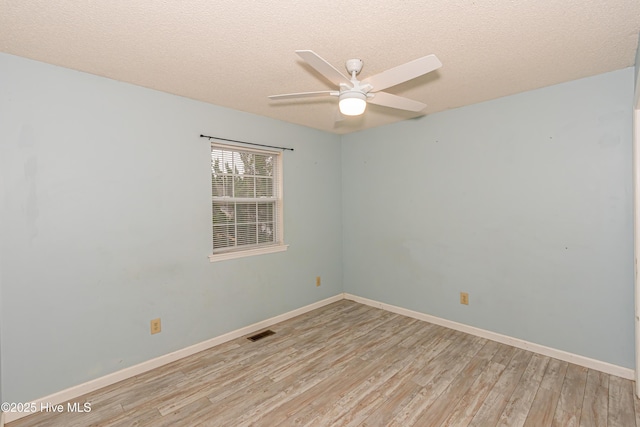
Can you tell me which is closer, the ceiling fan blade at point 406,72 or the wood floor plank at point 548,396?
the ceiling fan blade at point 406,72

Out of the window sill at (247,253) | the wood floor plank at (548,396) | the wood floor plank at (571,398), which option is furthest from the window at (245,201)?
the wood floor plank at (571,398)

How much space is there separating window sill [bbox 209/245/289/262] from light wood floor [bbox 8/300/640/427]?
87 cm

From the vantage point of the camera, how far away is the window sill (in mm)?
3097

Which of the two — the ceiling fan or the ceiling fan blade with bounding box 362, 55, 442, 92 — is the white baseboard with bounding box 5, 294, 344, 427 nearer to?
the ceiling fan

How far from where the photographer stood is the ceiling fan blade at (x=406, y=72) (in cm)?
160

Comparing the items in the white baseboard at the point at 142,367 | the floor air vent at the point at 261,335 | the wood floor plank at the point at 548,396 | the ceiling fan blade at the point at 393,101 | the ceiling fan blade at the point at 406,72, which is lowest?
the wood floor plank at the point at 548,396

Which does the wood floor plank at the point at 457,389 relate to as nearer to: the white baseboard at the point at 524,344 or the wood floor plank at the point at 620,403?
the white baseboard at the point at 524,344

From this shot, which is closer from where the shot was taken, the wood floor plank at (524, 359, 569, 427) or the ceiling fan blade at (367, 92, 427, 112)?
the wood floor plank at (524, 359, 569, 427)

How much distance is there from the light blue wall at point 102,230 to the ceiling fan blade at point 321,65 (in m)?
1.67

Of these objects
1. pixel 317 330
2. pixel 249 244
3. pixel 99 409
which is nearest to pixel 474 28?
pixel 249 244

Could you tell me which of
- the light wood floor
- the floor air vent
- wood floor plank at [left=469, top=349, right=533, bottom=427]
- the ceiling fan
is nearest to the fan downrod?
the ceiling fan

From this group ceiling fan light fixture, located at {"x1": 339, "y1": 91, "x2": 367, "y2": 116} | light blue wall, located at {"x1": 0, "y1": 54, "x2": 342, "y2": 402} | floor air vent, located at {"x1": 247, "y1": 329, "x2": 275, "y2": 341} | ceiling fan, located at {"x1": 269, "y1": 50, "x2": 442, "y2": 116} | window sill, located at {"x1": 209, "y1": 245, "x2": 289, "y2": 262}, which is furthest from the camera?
floor air vent, located at {"x1": 247, "y1": 329, "x2": 275, "y2": 341}

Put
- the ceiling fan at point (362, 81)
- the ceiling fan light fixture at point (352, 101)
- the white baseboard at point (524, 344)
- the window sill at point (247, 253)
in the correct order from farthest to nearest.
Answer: the window sill at point (247, 253) < the white baseboard at point (524, 344) < the ceiling fan light fixture at point (352, 101) < the ceiling fan at point (362, 81)

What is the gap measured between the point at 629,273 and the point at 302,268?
10.1 ft
